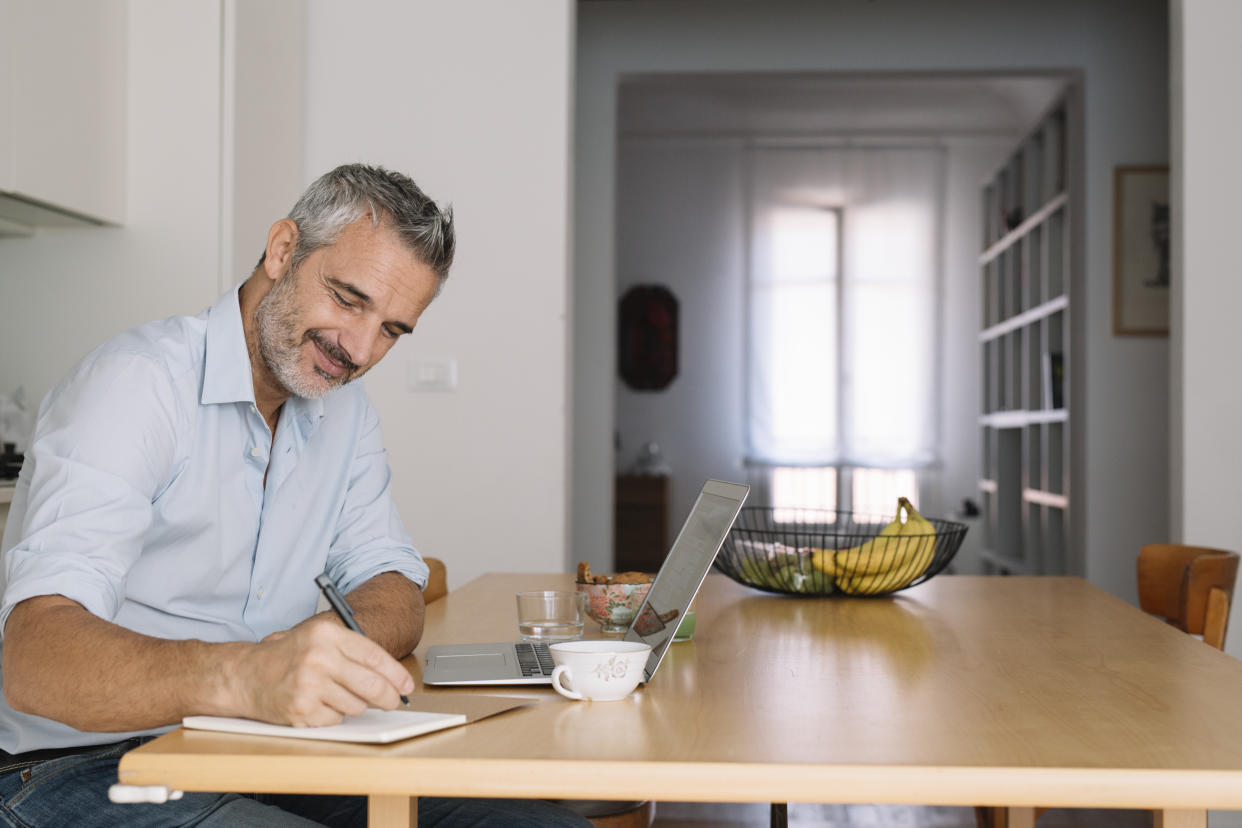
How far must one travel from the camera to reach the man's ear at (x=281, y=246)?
1473mm

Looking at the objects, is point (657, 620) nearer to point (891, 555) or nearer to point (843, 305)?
point (891, 555)

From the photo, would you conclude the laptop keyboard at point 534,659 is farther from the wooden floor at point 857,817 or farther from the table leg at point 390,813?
the wooden floor at point 857,817

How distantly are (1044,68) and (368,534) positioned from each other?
3.82m

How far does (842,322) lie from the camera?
24.9 feet

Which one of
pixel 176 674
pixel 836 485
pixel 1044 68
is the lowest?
pixel 836 485

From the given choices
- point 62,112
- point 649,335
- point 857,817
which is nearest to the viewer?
point 62,112

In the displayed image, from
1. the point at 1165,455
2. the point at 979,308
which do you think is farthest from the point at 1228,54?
the point at 979,308

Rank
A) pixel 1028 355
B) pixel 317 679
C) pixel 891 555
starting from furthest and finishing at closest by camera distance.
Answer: pixel 1028 355, pixel 891 555, pixel 317 679

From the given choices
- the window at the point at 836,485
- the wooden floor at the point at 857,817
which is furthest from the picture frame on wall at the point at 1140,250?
the window at the point at 836,485

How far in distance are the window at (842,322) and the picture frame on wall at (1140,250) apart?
3.07m

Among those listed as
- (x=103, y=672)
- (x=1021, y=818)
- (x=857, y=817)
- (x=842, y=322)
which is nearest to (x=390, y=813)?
(x=103, y=672)

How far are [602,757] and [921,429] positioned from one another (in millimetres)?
6910

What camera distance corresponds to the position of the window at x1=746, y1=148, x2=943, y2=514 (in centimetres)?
757

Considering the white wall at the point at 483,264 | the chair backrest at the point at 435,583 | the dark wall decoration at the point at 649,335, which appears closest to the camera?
the chair backrest at the point at 435,583
